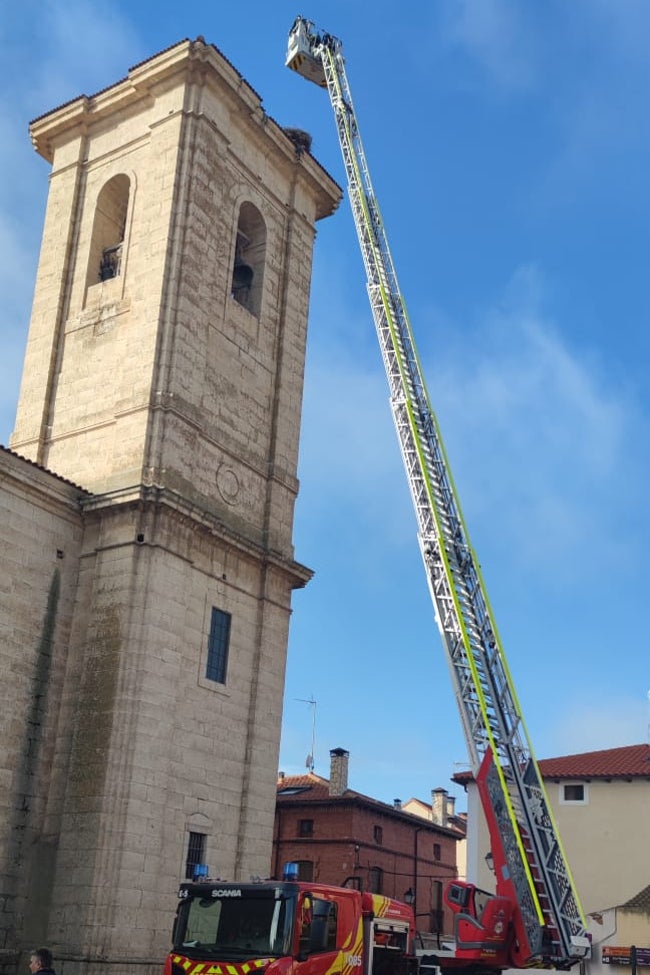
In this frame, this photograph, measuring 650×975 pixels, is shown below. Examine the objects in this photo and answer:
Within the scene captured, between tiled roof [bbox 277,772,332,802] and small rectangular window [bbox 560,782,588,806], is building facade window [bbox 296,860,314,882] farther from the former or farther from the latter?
small rectangular window [bbox 560,782,588,806]

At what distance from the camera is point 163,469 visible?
23172 mm

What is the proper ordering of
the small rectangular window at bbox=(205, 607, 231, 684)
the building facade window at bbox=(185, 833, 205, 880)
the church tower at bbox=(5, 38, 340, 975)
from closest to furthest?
the church tower at bbox=(5, 38, 340, 975), the building facade window at bbox=(185, 833, 205, 880), the small rectangular window at bbox=(205, 607, 231, 684)

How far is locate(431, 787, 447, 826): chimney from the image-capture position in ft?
189

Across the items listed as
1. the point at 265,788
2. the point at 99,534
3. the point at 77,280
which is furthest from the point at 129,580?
the point at 77,280

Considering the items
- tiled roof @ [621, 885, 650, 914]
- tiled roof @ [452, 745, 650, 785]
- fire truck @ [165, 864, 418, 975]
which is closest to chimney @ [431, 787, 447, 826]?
tiled roof @ [452, 745, 650, 785]

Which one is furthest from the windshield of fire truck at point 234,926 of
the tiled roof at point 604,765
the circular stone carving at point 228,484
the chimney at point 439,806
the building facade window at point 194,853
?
the chimney at point 439,806

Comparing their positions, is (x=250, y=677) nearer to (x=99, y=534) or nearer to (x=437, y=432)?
(x=99, y=534)

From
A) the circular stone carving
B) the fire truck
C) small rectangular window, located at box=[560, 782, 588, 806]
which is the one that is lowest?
the fire truck

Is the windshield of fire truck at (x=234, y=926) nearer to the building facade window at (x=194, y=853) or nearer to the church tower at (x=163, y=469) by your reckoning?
the church tower at (x=163, y=469)

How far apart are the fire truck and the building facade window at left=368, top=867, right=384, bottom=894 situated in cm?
2882

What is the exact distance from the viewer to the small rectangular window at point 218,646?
23.8 meters

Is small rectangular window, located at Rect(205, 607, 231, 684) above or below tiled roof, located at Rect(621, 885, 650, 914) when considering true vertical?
above

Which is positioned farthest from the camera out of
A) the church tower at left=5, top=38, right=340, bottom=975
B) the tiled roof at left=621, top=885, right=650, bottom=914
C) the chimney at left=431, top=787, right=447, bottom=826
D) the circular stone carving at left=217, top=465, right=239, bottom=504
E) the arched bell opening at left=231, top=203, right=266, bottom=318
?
the chimney at left=431, top=787, right=447, bottom=826

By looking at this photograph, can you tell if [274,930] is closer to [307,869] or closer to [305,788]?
[307,869]
